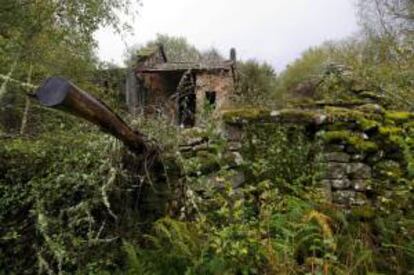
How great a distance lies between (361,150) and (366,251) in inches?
64.0

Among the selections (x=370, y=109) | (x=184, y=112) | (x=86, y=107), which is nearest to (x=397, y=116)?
(x=370, y=109)

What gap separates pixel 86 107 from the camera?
410 cm

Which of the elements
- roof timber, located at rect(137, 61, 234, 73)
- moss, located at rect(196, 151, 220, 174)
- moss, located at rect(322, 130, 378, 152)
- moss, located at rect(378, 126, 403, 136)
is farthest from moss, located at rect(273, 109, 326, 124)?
roof timber, located at rect(137, 61, 234, 73)

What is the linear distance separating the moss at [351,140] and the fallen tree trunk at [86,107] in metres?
1.88

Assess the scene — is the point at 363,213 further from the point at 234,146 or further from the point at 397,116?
the point at 234,146

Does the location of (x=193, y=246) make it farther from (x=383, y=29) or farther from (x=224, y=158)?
(x=383, y=29)

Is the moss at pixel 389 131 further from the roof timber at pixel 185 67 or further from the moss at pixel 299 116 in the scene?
the roof timber at pixel 185 67

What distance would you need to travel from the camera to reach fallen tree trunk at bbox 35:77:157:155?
148 inches

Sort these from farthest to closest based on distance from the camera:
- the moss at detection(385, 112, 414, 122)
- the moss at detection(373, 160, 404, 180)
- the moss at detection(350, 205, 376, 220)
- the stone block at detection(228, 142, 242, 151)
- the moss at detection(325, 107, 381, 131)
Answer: the moss at detection(385, 112, 414, 122), the stone block at detection(228, 142, 242, 151), the moss at detection(325, 107, 381, 131), the moss at detection(373, 160, 404, 180), the moss at detection(350, 205, 376, 220)

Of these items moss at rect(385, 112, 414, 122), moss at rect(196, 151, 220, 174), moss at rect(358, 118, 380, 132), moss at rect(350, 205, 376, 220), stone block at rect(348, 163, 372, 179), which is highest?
moss at rect(385, 112, 414, 122)

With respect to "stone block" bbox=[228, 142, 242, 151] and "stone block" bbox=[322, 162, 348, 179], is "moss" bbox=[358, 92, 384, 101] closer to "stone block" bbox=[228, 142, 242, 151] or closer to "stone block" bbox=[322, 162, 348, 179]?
"stone block" bbox=[322, 162, 348, 179]

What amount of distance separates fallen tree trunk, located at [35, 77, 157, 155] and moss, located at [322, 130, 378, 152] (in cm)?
188

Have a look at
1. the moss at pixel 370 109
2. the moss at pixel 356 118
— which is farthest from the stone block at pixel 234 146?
the moss at pixel 370 109

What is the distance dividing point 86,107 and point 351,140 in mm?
2807
